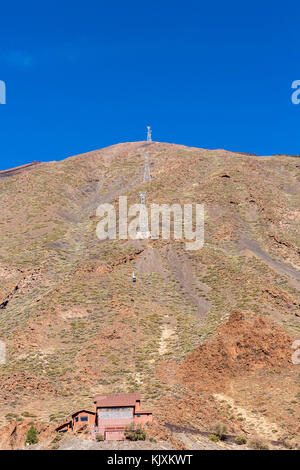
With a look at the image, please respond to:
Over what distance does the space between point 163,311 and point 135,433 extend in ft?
84.6

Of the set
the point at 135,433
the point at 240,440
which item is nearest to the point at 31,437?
the point at 135,433

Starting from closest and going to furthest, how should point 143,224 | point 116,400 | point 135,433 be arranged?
point 135,433 < point 116,400 < point 143,224

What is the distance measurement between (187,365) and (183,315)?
9812 millimetres

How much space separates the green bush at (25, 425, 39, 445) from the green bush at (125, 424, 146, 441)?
5.46 metres

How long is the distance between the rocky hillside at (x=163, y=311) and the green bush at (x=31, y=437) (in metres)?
3.92

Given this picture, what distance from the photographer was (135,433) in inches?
1131

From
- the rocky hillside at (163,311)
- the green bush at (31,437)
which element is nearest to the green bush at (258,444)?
the rocky hillside at (163,311)

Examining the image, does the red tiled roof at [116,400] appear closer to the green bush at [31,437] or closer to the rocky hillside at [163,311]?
the rocky hillside at [163,311]

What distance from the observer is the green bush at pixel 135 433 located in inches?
1113

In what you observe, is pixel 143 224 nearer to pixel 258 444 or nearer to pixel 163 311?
pixel 163 311

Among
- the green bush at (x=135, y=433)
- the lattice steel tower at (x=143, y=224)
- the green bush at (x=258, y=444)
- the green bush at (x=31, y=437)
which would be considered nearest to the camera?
the green bush at (x=135, y=433)

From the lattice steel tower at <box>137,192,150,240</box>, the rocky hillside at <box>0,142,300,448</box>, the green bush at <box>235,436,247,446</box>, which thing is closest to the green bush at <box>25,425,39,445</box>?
the rocky hillside at <box>0,142,300,448</box>

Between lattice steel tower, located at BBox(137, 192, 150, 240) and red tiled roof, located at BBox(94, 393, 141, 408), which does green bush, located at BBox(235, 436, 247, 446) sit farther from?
lattice steel tower, located at BBox(137, 192, 150, 240)

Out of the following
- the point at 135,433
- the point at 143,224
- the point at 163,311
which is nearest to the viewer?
the point at 135,433
